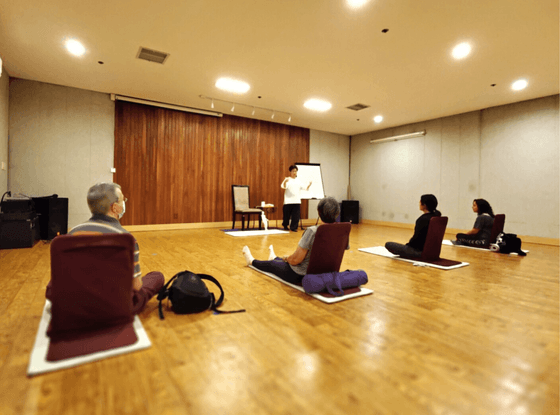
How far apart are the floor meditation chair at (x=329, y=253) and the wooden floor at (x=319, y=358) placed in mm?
103

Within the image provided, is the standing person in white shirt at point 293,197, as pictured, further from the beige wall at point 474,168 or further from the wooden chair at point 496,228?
the wooden chair at point 496,228

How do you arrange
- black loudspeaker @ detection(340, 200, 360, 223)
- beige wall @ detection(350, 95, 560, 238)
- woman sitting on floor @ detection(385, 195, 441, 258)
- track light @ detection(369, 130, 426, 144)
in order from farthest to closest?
black loudspeaker @ detection(340, 200, 360, 223)
track light @ detection(369, 130, 426, 144)
beige wall @ detection(350, 95, 560, 238)
woman sitting on floor @ detection(385, 195, 441, 258)

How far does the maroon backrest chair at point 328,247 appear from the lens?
8.21 ft

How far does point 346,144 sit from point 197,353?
9574mm

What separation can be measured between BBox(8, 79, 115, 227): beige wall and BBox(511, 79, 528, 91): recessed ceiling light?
7.62 metres

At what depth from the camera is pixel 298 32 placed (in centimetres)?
394

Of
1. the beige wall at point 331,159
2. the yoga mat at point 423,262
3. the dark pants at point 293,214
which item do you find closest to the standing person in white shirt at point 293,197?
the dark pants at point 293,214

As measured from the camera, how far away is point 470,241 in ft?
17.2

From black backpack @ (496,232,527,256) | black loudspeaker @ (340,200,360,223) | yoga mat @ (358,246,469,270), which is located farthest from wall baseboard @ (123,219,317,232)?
black backpack @ (496,232,527,256)

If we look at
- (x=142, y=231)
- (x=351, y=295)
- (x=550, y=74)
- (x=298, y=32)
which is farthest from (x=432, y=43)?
(x=142, y=231)

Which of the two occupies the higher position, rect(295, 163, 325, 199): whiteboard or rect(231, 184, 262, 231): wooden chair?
rect(295, 163, 325, 199): whiteboard

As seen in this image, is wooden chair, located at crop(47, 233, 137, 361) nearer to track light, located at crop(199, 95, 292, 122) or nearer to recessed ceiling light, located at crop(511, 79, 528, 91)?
track light, located at crop(199, 95, 292, 122)

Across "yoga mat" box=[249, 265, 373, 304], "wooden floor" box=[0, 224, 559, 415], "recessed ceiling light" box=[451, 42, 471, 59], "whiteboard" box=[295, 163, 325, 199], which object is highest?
"recessed ceiling light" box=[451, 42, 471, 59]

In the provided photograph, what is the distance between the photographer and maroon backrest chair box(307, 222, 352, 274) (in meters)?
2.50
